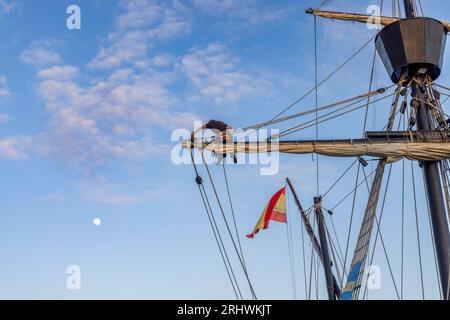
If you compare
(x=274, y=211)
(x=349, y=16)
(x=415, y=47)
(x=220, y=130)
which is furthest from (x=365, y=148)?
(x=349, y=16)

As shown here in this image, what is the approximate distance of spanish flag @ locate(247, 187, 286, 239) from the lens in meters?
24.5

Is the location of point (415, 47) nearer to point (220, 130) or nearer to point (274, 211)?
point (274, 211)

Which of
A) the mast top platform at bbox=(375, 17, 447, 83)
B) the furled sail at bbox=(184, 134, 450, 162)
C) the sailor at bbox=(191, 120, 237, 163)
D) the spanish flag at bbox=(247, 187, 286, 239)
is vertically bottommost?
the spanish flag at bbox=(247, 187, 286, 239)

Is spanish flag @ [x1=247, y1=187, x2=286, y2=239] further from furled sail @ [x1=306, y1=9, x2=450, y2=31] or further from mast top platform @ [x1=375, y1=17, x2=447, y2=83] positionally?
furled sail @ [x1=306, y1=9, x2=450, y2=31]

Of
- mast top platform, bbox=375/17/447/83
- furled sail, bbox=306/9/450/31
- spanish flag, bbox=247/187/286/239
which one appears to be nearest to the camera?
mast top platform, bbox=375/17/447/83

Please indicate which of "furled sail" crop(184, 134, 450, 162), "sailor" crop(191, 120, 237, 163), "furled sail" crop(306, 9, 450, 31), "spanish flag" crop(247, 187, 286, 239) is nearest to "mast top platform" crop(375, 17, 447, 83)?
"furled sail" crop(306, 9, 450, 31)

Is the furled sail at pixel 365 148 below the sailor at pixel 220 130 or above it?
below

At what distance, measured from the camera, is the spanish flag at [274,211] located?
24516 mm

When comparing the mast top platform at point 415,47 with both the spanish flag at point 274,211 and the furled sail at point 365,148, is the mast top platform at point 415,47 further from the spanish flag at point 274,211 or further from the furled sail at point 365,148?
the spanish flag at point 274,211

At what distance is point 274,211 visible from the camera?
2523 centimetres

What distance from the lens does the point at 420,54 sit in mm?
23562

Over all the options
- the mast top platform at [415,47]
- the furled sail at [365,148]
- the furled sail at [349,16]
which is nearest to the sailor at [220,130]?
the furled sail at [365,148]

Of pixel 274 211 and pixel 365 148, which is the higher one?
pixel 365 148
